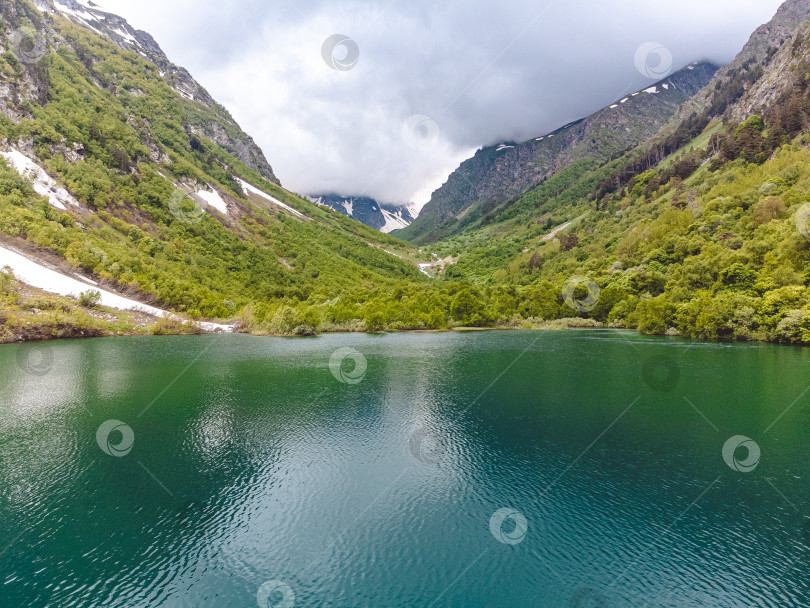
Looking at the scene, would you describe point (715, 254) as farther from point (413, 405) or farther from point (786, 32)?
point (786, 32)

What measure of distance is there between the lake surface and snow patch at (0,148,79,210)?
7429 cm

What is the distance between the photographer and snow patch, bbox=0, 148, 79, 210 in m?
87.5

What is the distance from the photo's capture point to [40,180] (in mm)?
90062

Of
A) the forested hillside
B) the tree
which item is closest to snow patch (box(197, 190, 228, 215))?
the forested hillside

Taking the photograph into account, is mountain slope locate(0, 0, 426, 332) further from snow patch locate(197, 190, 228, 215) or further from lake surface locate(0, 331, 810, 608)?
lake surface locate(0, 331, 810, 608)

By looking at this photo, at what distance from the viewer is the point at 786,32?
191 m

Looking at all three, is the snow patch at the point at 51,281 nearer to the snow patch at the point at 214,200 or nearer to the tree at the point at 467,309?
the tree at the point at 467,309

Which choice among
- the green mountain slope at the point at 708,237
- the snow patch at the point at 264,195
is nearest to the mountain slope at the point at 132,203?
the snow patch at the point at 264,195

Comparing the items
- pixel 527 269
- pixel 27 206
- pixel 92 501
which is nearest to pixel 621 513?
pixel 92 501

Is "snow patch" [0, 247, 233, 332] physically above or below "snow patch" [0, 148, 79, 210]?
below

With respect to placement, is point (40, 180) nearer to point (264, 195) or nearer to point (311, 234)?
point (311, 234)

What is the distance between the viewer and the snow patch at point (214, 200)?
135 m

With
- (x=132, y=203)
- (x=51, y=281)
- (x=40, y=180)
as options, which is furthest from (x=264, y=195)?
(x=51, y=281)

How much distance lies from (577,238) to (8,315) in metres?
153
